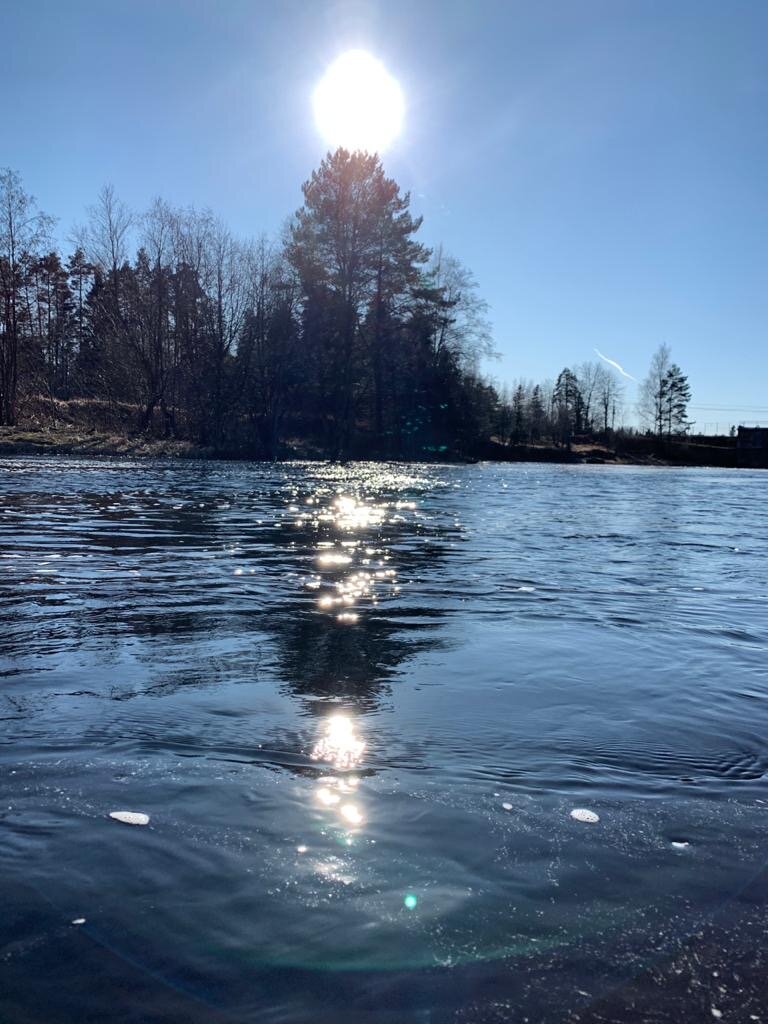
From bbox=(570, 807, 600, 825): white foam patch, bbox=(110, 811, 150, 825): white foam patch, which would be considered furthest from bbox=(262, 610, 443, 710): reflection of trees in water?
bbox=(110, 811, 150, 825): white foam patch

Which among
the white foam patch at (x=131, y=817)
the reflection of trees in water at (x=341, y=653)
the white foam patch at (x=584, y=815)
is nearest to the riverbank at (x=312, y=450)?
the reflection of trees in water at (x=341, y=653)

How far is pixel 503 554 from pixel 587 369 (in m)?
101

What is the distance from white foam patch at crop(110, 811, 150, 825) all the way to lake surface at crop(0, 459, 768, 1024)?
0.03m

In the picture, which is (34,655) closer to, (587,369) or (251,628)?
(251,628)

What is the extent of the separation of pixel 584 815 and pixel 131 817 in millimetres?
1584

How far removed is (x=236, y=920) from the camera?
2.00 m

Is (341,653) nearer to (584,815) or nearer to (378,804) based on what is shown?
(378,804)

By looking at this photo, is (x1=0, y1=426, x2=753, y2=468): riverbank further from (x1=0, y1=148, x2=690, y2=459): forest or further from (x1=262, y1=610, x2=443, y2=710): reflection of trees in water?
(x1=262, y1=610, x2=443, y2=710): reflection of trees in water

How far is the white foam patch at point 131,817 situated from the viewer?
2.51 metres

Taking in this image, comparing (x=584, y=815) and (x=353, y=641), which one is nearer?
(x=584, y=815)

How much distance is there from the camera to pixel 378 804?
8.92 ft

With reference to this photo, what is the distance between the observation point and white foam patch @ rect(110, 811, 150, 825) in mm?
2510

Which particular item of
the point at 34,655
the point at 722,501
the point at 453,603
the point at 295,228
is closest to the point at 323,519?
the point at 453,603

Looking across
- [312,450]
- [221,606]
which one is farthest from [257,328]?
[221,606]
